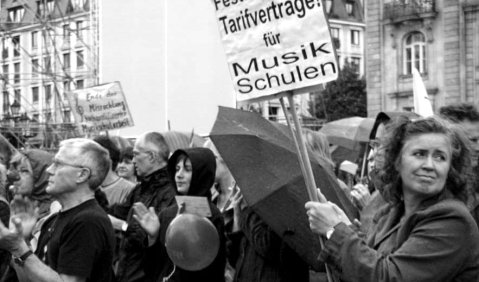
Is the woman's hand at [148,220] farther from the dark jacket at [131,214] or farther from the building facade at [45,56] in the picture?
the building facade at [45,56]

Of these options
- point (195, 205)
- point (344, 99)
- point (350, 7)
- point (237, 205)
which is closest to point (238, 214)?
point (237, 205)

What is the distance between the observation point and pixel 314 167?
221 inches

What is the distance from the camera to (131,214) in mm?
6863

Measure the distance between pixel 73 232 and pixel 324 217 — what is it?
1742 millimetres

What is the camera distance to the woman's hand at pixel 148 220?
6.45 metres

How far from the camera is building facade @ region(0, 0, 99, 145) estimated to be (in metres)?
30.5

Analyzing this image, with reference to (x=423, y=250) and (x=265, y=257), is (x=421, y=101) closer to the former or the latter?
(x=265, y=257)

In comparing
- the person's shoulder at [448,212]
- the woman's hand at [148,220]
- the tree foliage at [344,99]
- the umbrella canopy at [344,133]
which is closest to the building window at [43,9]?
the umbrella canopy at [344,133]

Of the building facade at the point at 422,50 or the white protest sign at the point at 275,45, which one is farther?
the building facade at the point at 422,50

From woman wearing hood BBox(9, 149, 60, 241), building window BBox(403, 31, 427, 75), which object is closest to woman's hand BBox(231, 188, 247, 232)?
woman wearing hood BBox(9, 149, 60, 241)

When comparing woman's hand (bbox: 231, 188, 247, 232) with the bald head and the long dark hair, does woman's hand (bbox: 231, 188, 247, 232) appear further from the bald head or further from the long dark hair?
the long dark hair

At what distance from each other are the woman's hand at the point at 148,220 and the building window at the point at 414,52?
1416 inches

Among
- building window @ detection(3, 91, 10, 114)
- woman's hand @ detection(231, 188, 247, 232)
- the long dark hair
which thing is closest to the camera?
the long dark hair

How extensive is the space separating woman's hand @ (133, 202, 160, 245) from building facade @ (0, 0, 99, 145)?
67.7ft
